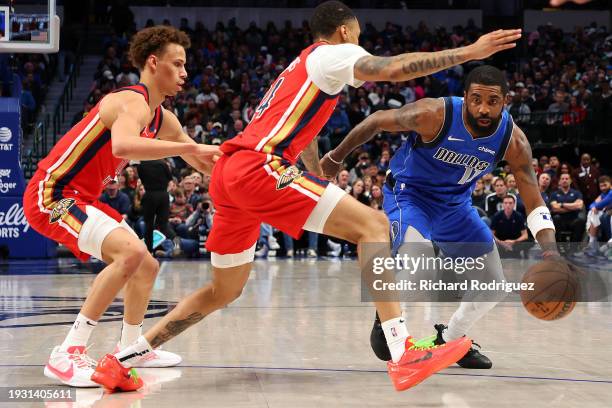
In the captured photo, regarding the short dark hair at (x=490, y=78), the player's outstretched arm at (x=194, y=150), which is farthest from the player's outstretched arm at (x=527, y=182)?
the player's outstretched arm at (x=194, y=150)

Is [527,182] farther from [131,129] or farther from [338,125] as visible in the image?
[338,125]

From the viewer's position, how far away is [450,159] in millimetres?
5660

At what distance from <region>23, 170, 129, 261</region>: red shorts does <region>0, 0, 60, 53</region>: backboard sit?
6.96m

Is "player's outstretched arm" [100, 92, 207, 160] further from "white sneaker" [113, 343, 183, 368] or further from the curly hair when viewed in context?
"white sneaker" [113, 343, 183, 368]

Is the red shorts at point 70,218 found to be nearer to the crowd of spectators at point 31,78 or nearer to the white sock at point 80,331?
the white sock at point 80,331

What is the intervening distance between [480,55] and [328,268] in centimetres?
877

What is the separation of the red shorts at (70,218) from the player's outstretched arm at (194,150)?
548 mm

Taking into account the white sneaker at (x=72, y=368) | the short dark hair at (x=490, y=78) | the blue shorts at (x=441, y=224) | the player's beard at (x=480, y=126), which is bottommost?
the white sneaker at (x=72, y=368)

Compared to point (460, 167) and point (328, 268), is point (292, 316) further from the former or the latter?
point (328, 268)

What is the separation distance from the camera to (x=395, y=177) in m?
6.11

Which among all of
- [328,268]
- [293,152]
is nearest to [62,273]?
[328,268]

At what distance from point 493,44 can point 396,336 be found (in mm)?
1450

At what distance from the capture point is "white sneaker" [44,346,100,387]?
4.88 m

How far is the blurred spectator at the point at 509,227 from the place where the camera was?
44.5 feet
